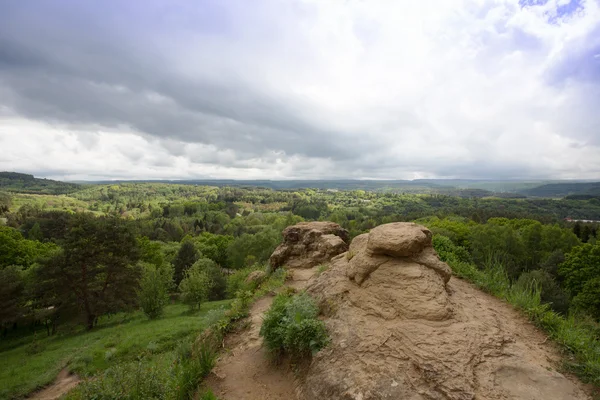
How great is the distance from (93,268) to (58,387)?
1627 centimetres

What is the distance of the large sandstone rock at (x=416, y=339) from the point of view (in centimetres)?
570

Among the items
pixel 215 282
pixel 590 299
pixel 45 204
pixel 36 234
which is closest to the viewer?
pixel 590 299

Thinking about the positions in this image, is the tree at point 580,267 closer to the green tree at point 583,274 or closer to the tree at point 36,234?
the green tree at point 583,274

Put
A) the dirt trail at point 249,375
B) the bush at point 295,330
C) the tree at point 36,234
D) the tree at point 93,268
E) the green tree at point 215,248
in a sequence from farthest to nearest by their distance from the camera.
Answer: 1. the tree at point 36,234
2. the green tree at point 215,248
3. the tree at point 93,268
4. the bush at point 295,330
5. the dirt trail at point 249,375

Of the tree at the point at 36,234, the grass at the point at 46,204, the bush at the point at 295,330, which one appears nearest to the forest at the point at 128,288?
the bush at the point at 295,330

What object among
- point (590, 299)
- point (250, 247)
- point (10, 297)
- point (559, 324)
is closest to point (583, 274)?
point (590, 299)

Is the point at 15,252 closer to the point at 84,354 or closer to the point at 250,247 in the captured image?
the point at 250,247

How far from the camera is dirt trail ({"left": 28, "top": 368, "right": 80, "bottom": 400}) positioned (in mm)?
15073

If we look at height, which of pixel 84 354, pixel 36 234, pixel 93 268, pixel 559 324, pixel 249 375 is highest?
pixel 559 324

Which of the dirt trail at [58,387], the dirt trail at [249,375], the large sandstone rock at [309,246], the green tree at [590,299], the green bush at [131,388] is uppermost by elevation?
the large sandstone rock at [309,246]

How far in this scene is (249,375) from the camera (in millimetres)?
8078

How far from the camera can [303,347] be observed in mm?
7645

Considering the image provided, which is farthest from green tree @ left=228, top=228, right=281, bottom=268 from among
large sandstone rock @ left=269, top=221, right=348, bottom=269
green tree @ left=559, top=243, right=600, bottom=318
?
green tree @ left=559, top=243, right=600, bottom=318

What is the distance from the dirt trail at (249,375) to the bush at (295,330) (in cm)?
57
